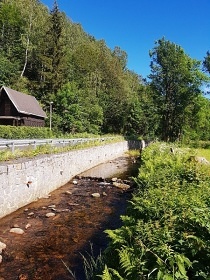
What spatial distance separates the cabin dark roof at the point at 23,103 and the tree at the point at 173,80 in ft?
73.1

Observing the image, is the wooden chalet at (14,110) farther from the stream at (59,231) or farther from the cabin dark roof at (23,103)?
the stream at (59,231)

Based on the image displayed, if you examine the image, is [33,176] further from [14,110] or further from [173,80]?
[173,80]

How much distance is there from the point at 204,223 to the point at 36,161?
10.2 meters

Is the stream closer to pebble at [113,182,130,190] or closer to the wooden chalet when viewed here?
pebble at [113,182,130,190]

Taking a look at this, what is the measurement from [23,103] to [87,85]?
29.8 metres

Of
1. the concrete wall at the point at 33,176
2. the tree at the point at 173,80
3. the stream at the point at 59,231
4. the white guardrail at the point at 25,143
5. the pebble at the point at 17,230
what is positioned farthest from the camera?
the tree at the point at 173,80

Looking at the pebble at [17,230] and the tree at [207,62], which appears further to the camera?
the tree at [207,62]

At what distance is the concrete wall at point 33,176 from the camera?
35.1 ft

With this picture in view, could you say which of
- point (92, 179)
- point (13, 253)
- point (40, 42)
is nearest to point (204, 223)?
point (13, 253)

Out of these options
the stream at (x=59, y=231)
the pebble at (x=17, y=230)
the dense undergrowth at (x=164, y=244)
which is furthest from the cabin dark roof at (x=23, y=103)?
the dense undergrowth at (x=164, y=244)

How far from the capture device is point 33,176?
42.3ft

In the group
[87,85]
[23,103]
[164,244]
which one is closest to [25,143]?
[164,244]

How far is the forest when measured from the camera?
51469 mm

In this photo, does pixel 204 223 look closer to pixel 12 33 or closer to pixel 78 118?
pixel 78 118
